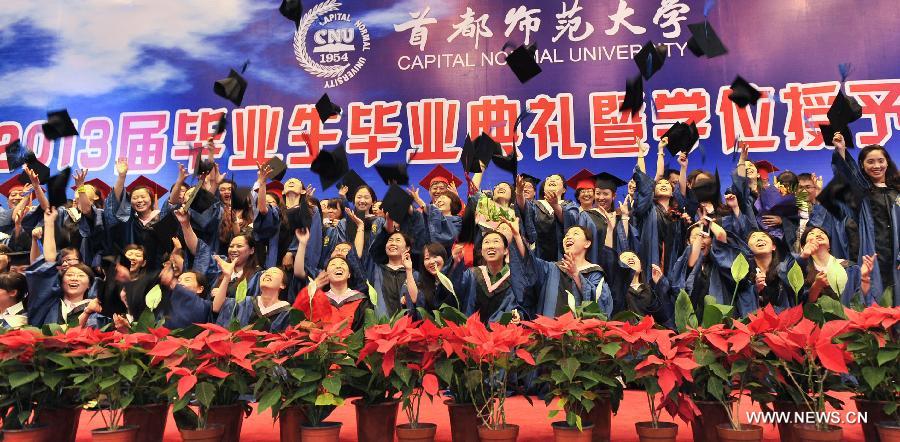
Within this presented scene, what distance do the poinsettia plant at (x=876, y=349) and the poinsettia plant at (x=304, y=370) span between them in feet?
4.53

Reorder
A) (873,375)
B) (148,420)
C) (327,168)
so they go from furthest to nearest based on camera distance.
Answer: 1. (327,168)
2. (148,420)
3. (873,375)

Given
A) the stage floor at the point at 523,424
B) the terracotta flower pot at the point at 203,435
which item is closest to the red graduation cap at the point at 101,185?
the stage floor at the point at 523,424

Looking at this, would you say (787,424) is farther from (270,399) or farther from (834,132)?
(834,132)

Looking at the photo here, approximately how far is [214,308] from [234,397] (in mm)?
1439

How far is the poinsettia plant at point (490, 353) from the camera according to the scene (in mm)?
1921

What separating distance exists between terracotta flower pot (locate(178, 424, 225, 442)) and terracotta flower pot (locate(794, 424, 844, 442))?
1.66 m

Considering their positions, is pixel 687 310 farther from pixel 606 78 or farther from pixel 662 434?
pixel 606 78

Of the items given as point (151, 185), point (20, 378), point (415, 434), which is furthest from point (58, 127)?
point (415, 434)

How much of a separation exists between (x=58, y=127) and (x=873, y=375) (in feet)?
16.5

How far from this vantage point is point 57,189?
426cm

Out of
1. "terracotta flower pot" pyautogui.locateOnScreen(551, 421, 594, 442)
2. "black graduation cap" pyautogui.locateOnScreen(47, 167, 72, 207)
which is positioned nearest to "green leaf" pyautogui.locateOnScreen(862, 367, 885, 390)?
"terracotta flower pot" pyautogui.locateOnScreen(551, 421, 594, 442)

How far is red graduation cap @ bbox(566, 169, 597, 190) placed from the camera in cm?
473

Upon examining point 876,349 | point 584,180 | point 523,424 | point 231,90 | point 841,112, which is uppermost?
point 231,90

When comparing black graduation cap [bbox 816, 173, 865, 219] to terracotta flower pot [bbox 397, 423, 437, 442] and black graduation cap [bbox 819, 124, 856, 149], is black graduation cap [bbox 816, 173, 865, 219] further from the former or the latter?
terracotta flower pot [bbox 397, 423, 437, 442]
